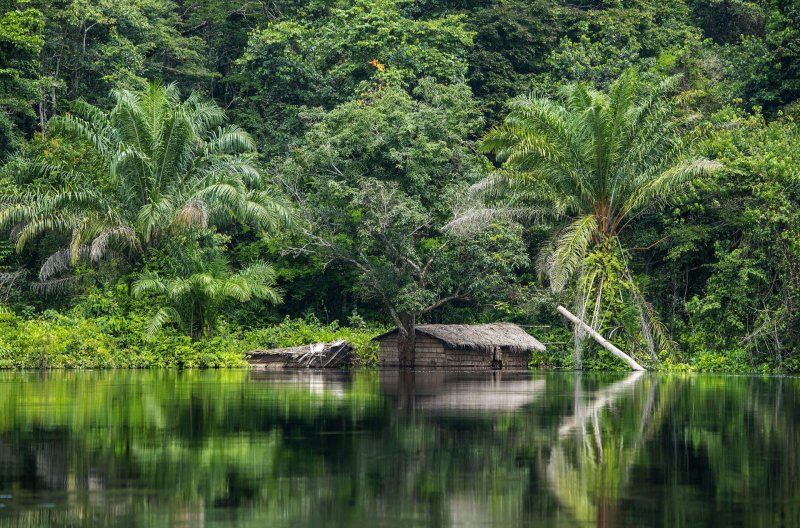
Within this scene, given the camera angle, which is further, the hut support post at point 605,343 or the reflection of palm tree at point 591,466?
the hut support post at point 605,343

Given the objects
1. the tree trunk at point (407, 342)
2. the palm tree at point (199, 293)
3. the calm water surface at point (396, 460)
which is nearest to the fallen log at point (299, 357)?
the palm tree at point (199, 293)

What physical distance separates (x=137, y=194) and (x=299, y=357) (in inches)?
243

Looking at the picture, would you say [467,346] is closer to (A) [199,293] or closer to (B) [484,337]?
(B) [484,337]

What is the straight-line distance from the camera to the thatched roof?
30250mm

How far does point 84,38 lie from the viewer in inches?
1479

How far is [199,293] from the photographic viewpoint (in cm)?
3048

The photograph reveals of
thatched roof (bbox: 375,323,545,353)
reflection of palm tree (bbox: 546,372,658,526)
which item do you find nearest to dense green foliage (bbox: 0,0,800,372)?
thatched roof (bbox: 375,323,545,353)

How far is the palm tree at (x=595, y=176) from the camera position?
1087 inches

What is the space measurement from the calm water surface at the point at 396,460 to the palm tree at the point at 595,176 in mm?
11506

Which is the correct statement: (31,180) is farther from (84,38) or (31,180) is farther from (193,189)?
(84,38)

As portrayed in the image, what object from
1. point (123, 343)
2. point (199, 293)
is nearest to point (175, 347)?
point (123, 343)

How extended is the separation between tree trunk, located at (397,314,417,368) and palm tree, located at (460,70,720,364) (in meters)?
3.66

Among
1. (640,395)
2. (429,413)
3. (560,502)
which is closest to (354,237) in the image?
(640,395)

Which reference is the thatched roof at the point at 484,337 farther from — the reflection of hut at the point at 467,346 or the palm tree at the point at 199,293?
the palm tree at the point at 199,293
